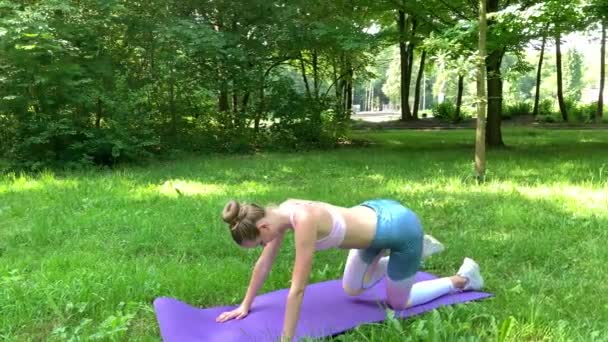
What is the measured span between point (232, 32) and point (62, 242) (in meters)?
9.55

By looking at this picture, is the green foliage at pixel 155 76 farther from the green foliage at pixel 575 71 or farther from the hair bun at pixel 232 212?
the green foliage at pixel 575 71

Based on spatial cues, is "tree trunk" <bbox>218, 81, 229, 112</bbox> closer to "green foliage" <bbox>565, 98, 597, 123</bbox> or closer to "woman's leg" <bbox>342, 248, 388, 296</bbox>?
"woman's leg" <bbox>342, 248, 388, 296</bbox>

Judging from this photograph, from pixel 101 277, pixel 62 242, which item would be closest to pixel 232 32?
pixel 62 242

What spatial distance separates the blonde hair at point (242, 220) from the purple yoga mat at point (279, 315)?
0.65m

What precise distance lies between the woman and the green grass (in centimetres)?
26

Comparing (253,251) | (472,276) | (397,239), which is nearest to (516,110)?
(253,251)

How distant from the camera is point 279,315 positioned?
12.2 feet

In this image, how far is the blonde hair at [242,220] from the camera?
3072 millimetres

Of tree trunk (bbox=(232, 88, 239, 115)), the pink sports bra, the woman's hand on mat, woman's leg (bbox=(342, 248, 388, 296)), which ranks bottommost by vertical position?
the woman's hand on mat

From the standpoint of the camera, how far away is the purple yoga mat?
3.46m

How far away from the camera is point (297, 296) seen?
3.02 metres

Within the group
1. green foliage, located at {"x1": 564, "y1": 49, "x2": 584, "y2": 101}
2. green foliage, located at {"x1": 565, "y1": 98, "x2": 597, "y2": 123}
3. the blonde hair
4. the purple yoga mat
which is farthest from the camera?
green foliage, located at {"x1": 564, "y1": 49, "x2": 584, "y2": 101}

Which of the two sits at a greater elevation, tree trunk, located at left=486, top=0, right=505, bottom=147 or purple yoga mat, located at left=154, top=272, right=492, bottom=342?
tree trunk, located at left=486, top=0, right=505, bottom=147

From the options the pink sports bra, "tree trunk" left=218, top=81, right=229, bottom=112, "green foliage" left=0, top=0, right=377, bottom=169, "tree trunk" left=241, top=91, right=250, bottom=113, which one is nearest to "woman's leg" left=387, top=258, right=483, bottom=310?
the pink sports bra
